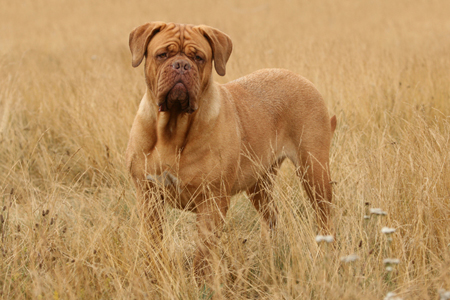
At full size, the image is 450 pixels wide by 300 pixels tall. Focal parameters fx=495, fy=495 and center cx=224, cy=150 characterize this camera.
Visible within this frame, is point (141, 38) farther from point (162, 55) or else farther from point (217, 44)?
point (217, 44)

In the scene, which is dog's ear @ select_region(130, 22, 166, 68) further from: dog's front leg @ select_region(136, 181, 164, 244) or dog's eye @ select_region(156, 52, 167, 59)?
dog's front leg @ select_region(136, 181, 164, 244)

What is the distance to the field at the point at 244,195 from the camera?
8.33 feet

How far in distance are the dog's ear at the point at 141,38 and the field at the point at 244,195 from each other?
693mm

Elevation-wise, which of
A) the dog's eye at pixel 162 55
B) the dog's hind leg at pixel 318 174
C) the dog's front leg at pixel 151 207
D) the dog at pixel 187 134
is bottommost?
the dog's hind leg at pixel 318 174

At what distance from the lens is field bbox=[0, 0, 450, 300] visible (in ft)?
8.33

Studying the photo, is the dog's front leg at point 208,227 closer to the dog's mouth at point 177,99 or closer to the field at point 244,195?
the field at point 244,195

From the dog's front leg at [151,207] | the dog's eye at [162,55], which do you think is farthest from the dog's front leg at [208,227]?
the dog's eye at [162,55]

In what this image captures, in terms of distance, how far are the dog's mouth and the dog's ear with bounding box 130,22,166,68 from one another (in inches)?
13.7

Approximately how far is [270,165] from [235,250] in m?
1.18

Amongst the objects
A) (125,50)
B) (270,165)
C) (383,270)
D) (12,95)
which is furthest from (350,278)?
(125,50)

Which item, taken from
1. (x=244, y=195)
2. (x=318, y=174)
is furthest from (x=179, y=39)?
(x=244, y=195)

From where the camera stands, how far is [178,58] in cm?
296

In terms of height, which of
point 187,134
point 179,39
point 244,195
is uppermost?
point 179,39

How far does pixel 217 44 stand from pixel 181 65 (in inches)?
18.0
